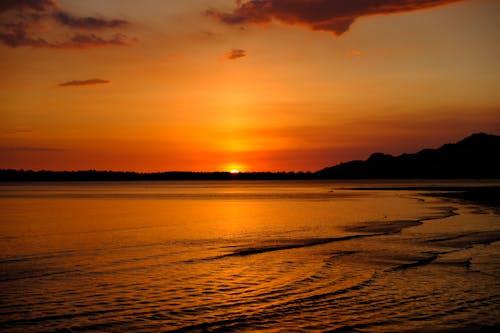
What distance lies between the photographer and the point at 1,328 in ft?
42.1

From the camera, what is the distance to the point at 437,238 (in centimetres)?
3041

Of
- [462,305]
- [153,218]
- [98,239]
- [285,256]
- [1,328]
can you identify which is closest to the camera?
[1,328]

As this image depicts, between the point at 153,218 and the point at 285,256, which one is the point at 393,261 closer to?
the point at 285,256

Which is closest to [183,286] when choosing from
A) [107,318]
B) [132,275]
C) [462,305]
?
[132,275]

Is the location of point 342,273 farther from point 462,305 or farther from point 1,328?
point 1,328

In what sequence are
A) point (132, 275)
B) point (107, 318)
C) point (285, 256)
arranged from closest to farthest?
point (107, 318)
point (132, 275)
point (285, 256)

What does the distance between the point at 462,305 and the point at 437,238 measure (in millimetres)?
16177

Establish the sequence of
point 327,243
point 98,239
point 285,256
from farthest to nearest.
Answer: point 98,239
point 327,243
point 285,256

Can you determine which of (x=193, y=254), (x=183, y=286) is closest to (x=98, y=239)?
(x=193, y=254)

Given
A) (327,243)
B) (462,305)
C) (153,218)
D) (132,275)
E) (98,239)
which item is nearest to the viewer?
(462,305)

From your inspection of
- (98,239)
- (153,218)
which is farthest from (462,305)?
(153,218)

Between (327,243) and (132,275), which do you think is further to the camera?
(327,243)

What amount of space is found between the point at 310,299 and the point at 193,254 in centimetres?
1049

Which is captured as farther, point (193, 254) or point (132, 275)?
point (193, 254)
